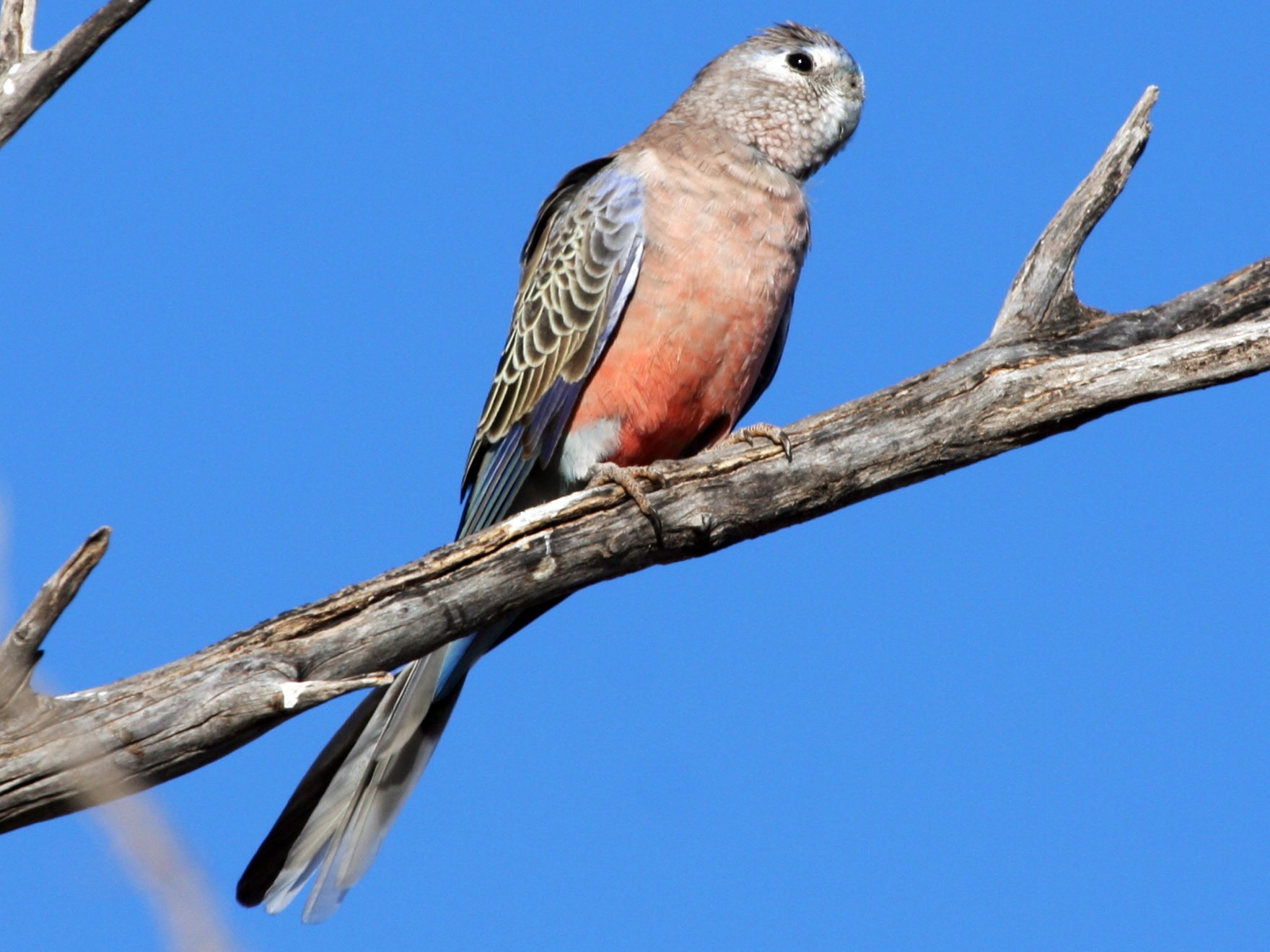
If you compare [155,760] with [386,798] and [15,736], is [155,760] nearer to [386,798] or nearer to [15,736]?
[15,736]

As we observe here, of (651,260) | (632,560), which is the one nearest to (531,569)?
(632,560)

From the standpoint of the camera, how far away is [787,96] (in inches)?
284

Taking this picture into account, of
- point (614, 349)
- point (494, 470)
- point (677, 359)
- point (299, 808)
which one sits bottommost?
point (299, 808)

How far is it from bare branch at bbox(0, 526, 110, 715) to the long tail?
1.66 m

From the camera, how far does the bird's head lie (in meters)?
7.13

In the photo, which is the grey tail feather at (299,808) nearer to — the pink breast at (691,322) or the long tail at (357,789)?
the long tail at (357,789)

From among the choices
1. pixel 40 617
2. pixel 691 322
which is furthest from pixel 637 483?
pixel 40 617

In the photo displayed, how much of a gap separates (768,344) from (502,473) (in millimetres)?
1530

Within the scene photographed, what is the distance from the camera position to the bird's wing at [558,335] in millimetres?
6504

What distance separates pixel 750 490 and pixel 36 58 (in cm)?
346

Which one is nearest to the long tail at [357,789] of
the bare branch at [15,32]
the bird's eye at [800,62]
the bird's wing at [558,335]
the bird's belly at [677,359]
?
the bird's wing at [558,335]

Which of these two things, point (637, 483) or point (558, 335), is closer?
point (637, 483)

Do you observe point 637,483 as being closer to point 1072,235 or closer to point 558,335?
point 558,335

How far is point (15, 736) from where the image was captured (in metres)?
4.47
